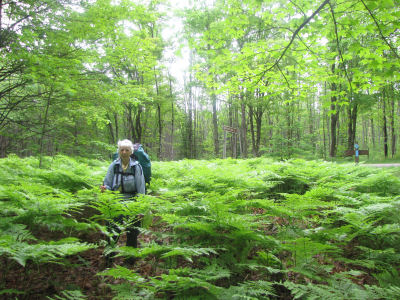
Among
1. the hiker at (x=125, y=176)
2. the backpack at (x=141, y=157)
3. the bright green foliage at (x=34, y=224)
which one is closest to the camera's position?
the bright green foliage at (x=34, y=224)

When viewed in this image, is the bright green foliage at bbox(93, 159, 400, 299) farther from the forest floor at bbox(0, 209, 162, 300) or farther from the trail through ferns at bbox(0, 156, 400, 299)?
the forest floor at bbox(0, 209, 162, 300)

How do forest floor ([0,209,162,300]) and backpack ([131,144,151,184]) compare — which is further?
backpack ([131,144,151,184])

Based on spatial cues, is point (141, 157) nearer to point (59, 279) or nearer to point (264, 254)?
point (59, 279)

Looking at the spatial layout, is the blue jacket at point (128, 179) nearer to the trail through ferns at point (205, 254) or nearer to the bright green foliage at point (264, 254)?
the bright green foliage at point (264, 254)

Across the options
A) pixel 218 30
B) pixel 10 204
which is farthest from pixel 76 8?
pixel 10 204

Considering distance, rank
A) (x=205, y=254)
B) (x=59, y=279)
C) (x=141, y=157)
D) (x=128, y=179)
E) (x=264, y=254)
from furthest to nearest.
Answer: (x=141, y=157) < (x=128, y=179) < (x=205, y=254) < (x=59, y=279) < (x=264, y=254)

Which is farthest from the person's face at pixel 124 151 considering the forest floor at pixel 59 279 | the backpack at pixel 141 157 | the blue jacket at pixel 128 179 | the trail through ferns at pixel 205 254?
the forest floor at pixel 59 279

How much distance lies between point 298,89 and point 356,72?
159cm

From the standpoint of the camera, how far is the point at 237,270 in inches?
98.8

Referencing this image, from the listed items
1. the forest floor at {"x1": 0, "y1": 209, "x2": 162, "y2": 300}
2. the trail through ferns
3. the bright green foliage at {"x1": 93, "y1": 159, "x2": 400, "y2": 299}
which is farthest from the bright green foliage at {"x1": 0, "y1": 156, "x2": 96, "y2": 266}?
the bright green foliage at {"x1": 93, "y1": 159, "x2": 400, "y2": 299}

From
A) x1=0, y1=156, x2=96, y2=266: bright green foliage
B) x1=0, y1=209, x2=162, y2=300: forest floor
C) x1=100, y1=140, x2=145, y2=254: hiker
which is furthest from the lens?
x1=100, y1=140, x2=145, y2=254: hiker

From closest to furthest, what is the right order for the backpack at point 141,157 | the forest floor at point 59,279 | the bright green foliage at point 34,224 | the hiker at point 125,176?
1. the bright green foliage at point 34,224
2. the forest floor at point 59,279
3. the hiker at point 125,176
4. the backpack at point 141,157

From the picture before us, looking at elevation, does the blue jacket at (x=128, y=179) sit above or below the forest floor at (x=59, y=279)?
above

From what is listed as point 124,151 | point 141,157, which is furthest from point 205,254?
point 141,157
